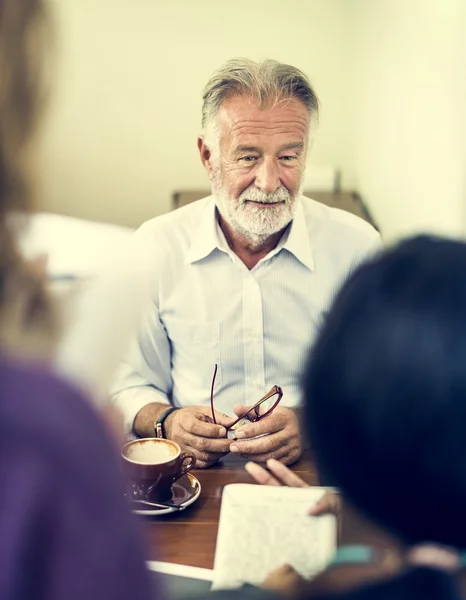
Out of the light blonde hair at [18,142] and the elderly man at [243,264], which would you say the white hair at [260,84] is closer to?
the elderly man at [243,264]

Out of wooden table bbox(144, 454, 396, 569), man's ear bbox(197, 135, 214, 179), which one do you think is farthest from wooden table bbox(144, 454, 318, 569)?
man's ear bbox(197, 135, 214, 179)

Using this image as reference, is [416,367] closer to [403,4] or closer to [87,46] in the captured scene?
[403,4]

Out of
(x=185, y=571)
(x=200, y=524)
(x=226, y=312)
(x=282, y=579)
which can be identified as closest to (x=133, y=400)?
(x=226, y=312)

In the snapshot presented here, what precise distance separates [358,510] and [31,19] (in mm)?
396

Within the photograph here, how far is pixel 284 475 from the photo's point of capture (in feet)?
3.41

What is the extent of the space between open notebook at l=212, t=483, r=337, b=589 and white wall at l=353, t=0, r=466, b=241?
424 millimetres

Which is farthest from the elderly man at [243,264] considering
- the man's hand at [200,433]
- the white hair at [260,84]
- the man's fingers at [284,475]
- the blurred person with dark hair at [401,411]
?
the blurred person with dark hair at [401,411]

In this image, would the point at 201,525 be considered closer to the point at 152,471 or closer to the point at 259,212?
the point at 152,471

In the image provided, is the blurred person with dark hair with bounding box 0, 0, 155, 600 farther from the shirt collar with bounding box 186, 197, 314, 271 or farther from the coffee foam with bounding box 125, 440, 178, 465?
the shirt collar with bounding box 186, 197, 314, 271

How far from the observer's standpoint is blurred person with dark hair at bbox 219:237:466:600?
480 millimetres

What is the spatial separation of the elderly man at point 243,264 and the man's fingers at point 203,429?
26cm

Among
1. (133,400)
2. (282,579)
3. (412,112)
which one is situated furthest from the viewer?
(412,112)

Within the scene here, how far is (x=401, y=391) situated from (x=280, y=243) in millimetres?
1195

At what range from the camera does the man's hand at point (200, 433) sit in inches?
47.9
